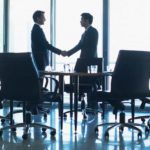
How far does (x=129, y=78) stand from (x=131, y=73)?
0.06 meters

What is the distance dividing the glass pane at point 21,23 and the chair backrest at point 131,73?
3.51m

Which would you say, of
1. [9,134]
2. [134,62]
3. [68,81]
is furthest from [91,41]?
[9,134]

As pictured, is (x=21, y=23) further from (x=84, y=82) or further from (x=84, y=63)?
(x=84, y=82)

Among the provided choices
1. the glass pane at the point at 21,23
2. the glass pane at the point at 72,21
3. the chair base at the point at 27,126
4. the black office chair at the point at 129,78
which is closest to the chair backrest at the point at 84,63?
the glass pane at the point at 72,21

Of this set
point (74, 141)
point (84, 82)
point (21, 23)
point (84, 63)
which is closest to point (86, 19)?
point (84, 63)

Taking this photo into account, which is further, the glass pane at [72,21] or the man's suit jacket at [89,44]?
the glass pane at [72,21]

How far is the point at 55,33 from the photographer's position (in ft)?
22.7

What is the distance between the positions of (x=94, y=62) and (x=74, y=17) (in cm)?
173

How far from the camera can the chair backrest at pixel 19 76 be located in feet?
12.3

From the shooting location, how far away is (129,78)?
3930mm

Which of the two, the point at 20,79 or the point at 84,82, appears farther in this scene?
the point at 84,82

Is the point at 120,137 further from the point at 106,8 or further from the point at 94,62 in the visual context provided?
the point at 106,8

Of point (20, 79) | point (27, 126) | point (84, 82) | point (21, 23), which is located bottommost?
point (27, 126)

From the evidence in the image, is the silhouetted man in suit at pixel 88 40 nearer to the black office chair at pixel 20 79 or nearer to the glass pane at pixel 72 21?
the glass pane at pixel 72 21
